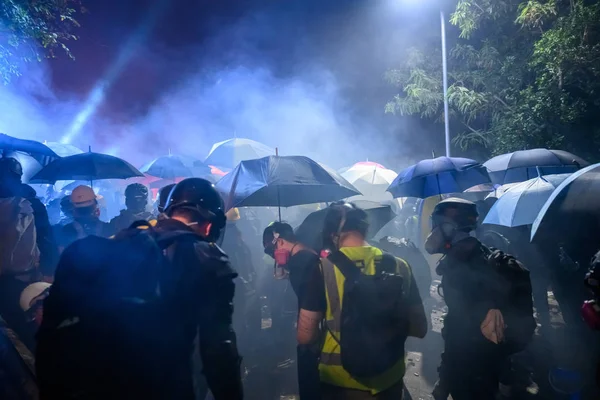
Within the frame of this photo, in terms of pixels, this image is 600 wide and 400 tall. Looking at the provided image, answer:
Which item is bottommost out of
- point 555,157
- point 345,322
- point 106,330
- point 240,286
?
point 240,286

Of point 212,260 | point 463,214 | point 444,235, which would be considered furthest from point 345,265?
point 463,214

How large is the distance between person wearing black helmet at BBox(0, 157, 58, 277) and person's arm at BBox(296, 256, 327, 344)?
3.22 meters

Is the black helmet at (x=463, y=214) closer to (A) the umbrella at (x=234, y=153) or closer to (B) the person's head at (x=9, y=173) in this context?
(B) the person's head at (x=9, y=173)

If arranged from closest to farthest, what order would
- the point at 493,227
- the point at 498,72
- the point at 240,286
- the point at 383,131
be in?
the point at 240,286 → the point at 493,227 → the point at 498,72 → the point at 383,131

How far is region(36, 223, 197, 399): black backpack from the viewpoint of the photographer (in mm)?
1509

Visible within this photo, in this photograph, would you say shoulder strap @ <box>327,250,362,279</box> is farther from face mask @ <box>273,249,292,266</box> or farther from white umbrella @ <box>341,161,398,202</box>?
white umbrella @ <box>341,161,398,202</box>

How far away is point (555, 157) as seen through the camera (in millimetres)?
6789

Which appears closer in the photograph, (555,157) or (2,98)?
(555,157)

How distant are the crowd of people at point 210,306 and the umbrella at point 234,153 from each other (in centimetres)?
512

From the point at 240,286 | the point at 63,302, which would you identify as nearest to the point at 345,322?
the point at 63,302

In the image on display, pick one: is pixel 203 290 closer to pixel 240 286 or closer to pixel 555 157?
pixel 240 286

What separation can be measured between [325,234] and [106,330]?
5.01 feet

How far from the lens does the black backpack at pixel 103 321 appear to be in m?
1.51

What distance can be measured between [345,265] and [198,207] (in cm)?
102
